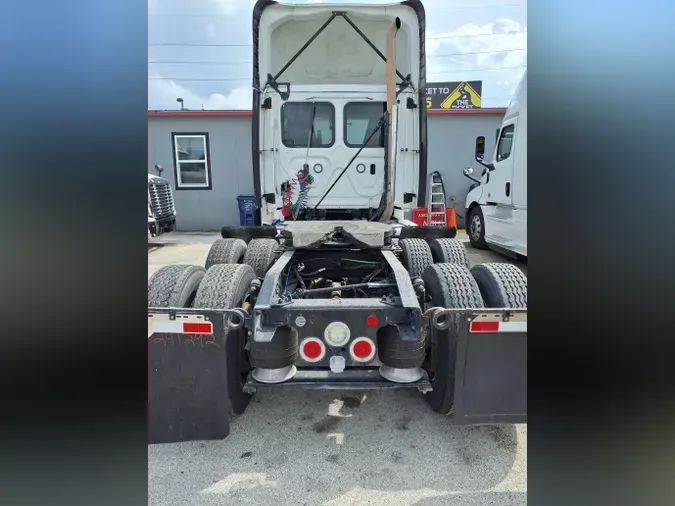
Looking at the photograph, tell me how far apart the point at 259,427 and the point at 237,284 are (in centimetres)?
98

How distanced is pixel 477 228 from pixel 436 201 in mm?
2360

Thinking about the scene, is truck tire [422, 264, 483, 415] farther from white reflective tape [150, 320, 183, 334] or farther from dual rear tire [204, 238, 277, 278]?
dual rear tire [204, 238, 277, 278]

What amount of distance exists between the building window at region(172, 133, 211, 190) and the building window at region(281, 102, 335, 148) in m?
8.40

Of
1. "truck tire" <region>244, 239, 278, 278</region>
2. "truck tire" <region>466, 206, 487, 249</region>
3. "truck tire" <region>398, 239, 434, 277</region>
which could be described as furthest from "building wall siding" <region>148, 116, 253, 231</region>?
"truck tire" <region>398, 239, 434, 277</region>

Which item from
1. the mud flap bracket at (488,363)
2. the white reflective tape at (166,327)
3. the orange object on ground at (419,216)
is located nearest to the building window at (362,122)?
the orange object on ground at (419,216)

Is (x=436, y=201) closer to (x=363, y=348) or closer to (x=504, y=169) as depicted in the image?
(x=504, y=169)

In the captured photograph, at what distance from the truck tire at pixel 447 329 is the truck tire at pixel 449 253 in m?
0.98

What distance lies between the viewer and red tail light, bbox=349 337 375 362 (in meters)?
2.19

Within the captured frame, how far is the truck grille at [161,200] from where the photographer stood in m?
9.77

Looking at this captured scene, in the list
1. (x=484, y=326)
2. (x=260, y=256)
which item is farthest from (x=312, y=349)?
(x=260, y=256)

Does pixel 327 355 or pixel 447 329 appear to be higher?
pixel 447 329

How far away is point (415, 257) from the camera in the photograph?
3729 mm
